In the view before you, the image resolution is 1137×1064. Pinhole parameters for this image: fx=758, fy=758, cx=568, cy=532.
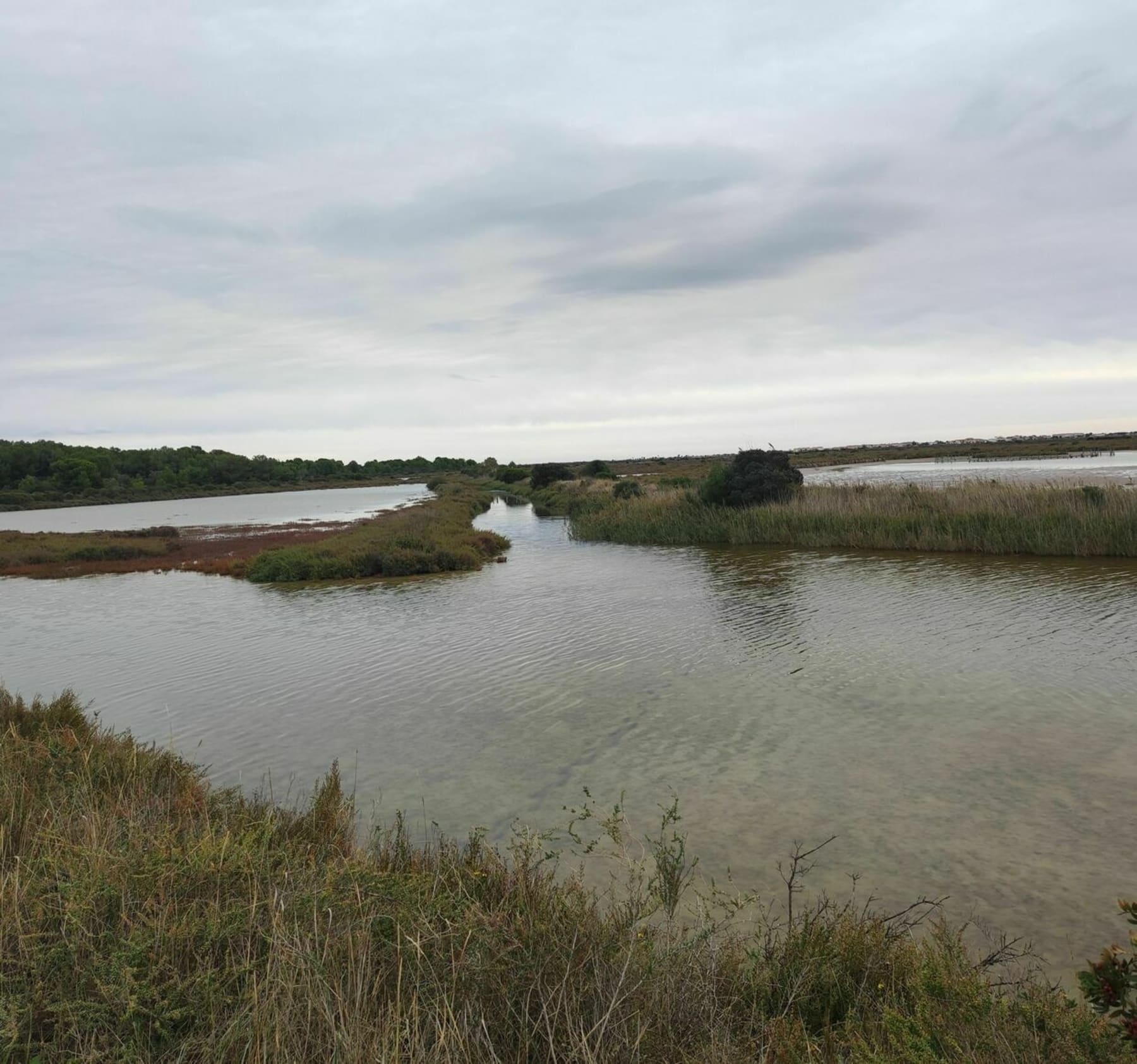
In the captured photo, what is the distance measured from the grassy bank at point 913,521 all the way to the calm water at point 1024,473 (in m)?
5.04

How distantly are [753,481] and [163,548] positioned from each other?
28533mm

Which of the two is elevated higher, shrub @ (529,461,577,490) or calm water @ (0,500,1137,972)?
shrub @ (529,461,577,490)

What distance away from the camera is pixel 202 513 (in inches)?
2886

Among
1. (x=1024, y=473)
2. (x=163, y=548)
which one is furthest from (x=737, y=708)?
(x=1024, y=473)

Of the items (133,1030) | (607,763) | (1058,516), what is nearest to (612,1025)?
(133,1030)

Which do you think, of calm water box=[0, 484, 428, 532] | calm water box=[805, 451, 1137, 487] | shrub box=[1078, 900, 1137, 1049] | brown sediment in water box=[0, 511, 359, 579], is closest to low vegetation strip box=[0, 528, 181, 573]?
brown sediment in water box=[0, 511, 359, 579]

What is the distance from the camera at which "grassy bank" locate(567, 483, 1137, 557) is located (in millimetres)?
21609

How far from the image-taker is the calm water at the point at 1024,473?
40.9 meters

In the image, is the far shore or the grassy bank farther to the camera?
the far shore

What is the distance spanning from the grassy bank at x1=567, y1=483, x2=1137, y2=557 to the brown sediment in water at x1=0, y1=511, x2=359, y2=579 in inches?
611

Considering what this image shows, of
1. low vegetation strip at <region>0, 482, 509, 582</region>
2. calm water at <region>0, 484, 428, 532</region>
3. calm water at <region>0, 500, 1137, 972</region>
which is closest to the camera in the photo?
calm water at <region>0, 500, 1137, 972</region>

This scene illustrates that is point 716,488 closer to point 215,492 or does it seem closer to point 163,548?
point 163,548

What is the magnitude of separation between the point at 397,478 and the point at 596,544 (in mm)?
142632

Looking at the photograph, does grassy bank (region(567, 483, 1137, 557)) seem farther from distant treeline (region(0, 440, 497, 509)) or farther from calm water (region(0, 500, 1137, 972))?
distant treeline (region(0, 440, 497, 509))
